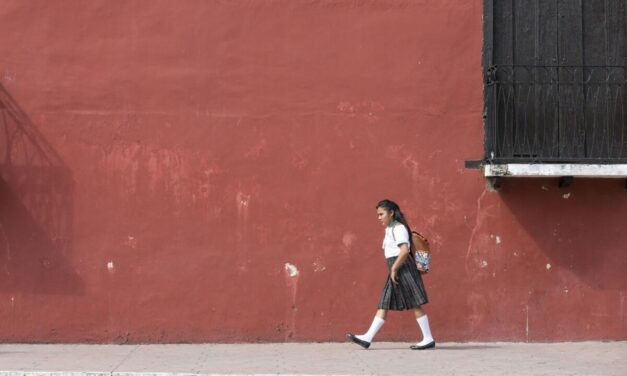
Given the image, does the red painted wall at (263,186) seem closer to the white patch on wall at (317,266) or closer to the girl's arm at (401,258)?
the white patch on wall at (317,266)

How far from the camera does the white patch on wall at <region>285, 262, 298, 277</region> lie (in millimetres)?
9133

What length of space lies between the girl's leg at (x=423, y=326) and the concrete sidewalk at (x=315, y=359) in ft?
0.36

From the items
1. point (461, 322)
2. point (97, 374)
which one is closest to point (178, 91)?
point (97, 374)

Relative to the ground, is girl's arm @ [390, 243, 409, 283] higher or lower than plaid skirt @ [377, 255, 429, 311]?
higher

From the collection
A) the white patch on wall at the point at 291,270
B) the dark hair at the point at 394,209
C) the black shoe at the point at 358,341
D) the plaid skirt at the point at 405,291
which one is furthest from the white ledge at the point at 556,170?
the white patch on wall at the point at 291,270

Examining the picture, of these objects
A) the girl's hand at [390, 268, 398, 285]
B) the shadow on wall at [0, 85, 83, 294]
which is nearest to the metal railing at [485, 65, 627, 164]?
the girl's hand at [390, 268, 398, 285]

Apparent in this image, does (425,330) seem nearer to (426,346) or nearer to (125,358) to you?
(426,346)

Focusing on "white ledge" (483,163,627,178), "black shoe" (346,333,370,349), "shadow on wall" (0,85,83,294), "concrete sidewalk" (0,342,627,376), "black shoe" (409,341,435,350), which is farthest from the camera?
"shadow on wall" (0,85,83,294)

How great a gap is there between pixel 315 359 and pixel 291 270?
1.26 metres

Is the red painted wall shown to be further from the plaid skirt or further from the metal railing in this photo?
the plaid skirt

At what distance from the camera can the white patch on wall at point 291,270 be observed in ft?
30.0

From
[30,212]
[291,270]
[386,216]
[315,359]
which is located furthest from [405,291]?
[30,212]

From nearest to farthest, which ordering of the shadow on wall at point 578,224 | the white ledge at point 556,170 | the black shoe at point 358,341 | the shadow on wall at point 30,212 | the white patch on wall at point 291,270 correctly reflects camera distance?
the black shoe at point 358,341, the white ledge at point 556,170, the shadow on wall at point 30,212, the white patch on wall at point 291,270, the shadow on wall at point 578,224

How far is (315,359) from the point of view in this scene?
8133 mm
